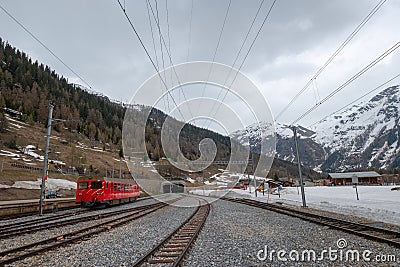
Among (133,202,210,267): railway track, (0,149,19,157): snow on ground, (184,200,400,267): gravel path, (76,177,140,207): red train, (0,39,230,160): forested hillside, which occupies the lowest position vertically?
(184,200,400,267): gravel path

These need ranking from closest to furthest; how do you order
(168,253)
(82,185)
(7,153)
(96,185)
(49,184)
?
(168,253) → (96,185) → (82,185) → (49,184) → (7,153)

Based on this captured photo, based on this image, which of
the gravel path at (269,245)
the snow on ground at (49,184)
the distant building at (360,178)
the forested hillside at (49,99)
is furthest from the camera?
the forested hillside at (49,99)

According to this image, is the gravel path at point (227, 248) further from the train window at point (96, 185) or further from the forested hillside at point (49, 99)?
the forested hillside at point (49, 99)

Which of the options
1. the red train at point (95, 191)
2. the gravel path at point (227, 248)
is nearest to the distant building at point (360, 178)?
the red train at point (95, 191)

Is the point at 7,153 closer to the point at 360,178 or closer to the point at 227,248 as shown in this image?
the point at 227,248

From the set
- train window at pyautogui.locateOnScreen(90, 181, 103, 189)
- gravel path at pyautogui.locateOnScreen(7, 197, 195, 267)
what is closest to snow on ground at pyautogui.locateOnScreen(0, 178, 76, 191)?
train window at pyautogui.locateOnScreen(90, 181, 103, 189)

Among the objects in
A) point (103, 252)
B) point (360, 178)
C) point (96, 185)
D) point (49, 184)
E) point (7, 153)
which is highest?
point (7, 153)

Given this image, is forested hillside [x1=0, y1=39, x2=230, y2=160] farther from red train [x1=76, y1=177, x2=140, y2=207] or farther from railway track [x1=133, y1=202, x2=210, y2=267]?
railway track [x1=133, y1=202, x2=210, y2=267]

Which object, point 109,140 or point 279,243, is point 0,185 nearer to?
point 279,243

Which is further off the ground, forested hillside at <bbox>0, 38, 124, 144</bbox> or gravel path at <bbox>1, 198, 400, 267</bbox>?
forested hillside at <bbox>0, 38, 124, 144</bbox>

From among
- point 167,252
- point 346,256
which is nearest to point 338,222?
point 346,256

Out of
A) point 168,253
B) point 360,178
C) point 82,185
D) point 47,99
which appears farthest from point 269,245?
point 47,99

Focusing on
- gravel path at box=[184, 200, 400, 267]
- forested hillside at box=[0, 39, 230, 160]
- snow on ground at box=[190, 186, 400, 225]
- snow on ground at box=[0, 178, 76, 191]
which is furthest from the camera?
forested hillside at box=[0, 39, 230, 160]

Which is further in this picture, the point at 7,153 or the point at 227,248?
the point at 7,153
